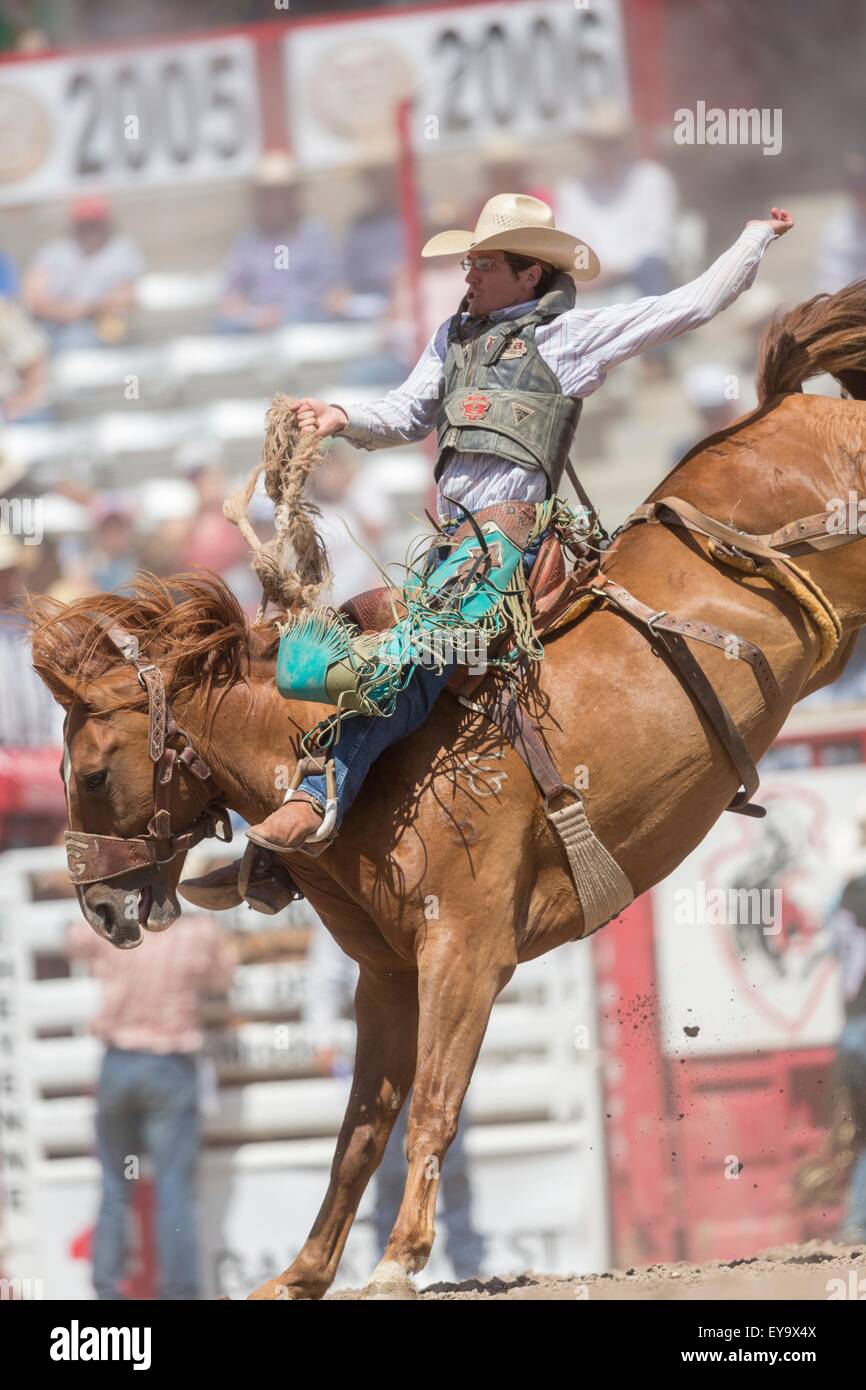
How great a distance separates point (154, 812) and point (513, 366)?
4.95 ft

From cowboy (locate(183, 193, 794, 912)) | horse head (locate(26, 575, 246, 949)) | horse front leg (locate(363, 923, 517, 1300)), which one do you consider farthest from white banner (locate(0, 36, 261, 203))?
horse front leg (locate(363, 923, 517, 1300))

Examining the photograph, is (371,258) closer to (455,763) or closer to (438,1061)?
(455,763)

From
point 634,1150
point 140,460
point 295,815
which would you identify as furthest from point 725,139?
point 295,815

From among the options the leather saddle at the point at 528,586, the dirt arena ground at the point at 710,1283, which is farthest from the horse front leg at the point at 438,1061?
the dirt arena ground at the point at 710,1283

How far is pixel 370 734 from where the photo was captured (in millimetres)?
4328

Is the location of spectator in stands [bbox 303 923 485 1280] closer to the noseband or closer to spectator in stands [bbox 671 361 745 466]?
the noseband

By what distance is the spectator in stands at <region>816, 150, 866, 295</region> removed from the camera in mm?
10773

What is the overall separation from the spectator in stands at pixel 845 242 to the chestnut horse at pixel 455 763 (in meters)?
6.27

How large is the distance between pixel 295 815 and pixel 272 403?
1.18m

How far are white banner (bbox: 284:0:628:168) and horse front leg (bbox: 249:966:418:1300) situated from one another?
8099 mm

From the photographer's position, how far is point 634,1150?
8039 millimetres

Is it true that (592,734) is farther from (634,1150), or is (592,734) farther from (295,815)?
(634,1150)

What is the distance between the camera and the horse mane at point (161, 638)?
4.55 m

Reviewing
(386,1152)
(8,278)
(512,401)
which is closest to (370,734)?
(512,401)
